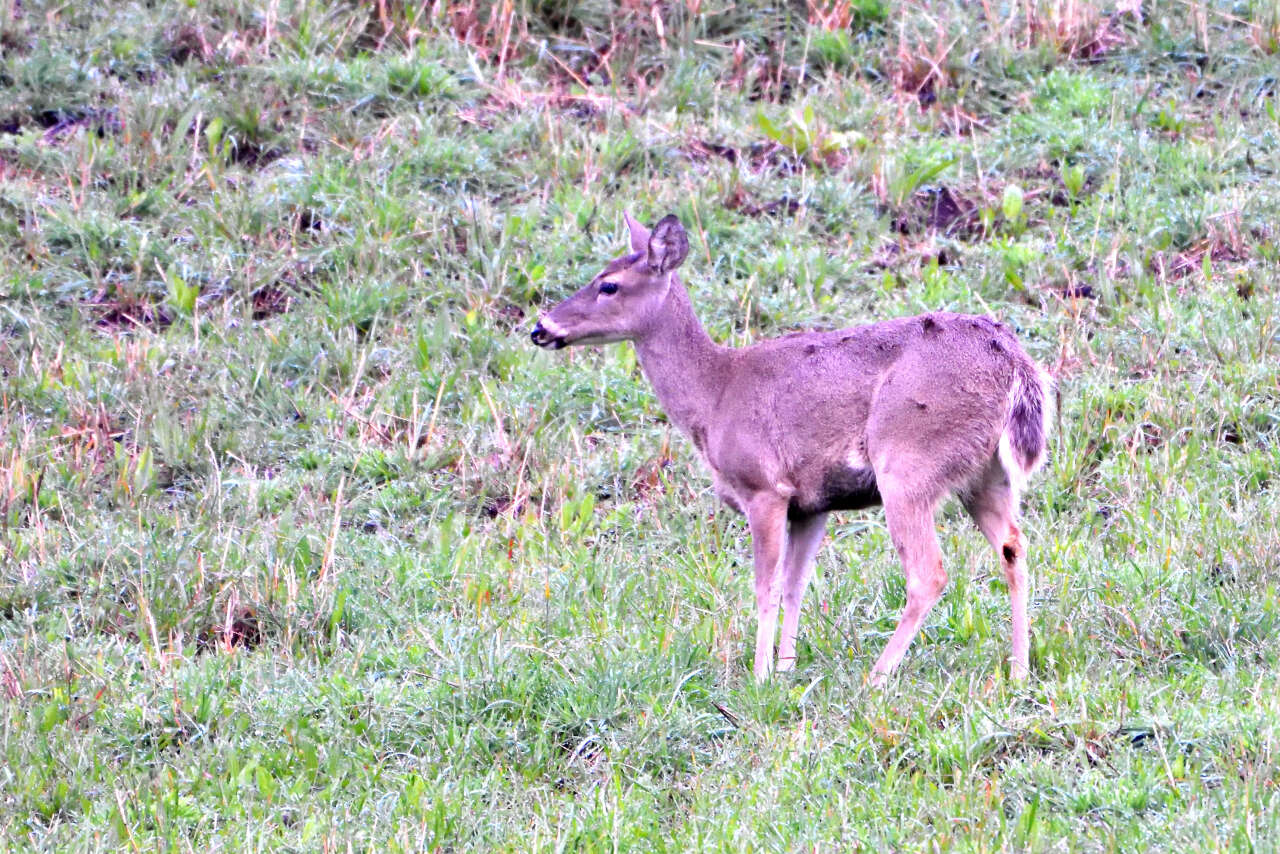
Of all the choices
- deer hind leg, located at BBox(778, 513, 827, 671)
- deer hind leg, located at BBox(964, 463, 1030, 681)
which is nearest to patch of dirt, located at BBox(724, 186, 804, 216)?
deer hind leg, located at BBox(778, 513, 827, 671)

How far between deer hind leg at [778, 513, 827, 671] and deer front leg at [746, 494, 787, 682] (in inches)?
7.1

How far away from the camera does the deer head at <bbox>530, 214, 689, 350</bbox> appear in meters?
7.10

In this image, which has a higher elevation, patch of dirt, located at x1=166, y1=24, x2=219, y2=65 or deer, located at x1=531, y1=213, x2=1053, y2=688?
deer, located at x1=531, y1=213, x2=1053, y2=688

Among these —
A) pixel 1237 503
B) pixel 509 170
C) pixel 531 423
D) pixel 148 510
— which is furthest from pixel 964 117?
pixel 148 510

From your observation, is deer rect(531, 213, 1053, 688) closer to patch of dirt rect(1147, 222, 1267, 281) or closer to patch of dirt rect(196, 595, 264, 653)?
patch of dirt rect(196, 595, 264, 653)

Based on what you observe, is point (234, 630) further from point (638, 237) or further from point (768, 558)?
point (638, 237)

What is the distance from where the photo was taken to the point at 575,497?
333 inches

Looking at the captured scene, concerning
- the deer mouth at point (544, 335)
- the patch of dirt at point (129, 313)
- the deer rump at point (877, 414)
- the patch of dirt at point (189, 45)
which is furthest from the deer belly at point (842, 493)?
the patch of dirt at point (189, 45)

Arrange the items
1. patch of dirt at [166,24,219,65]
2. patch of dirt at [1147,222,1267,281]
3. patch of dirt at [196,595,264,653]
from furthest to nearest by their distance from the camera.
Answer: patch of dirt at [166,24,219,65]
patch of dirt at [1147,222,1267,281]
patch of dirt at [196,595,264,653]

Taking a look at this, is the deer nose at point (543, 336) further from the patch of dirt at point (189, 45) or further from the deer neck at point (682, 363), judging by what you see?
the patch of dirt at point (189, 45)

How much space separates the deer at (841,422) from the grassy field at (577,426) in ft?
0.95

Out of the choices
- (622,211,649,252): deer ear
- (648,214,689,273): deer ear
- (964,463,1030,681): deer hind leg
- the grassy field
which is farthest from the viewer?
(622,211,649,252): deer ear

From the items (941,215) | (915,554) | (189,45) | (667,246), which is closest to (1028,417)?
(915,554)

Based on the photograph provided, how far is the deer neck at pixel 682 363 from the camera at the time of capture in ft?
22.9
